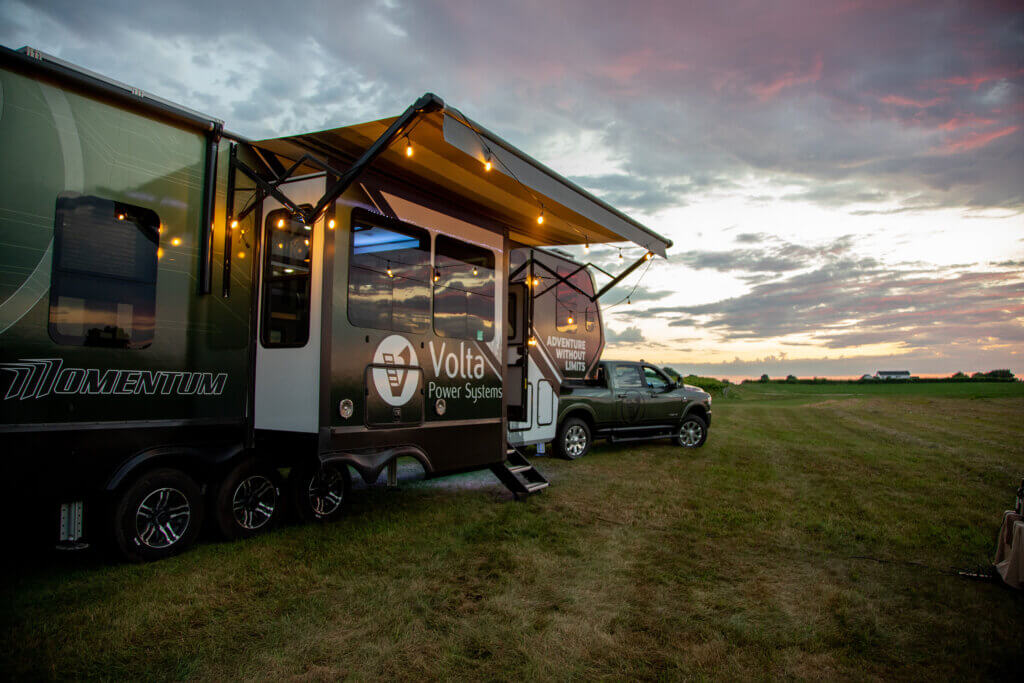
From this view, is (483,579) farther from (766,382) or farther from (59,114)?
(766,382)

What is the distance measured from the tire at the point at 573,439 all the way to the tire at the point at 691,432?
2431 millimetres

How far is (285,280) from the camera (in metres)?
5.14

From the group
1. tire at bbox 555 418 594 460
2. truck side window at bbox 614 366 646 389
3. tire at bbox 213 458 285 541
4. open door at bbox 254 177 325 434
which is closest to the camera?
tire at bbox 213 458 285 541

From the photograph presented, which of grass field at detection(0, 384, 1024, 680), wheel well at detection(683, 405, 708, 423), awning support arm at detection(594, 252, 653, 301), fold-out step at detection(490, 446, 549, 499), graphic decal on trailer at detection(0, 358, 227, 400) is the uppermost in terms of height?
awning support arm at detection(594, 252, 653, 301)

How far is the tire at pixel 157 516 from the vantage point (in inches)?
163

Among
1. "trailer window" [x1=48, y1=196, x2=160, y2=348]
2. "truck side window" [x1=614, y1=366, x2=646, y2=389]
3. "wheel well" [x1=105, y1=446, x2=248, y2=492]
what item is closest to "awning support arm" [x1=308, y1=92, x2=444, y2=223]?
"trailer window" [x1=48, y1=196, x2=160, y2=348]

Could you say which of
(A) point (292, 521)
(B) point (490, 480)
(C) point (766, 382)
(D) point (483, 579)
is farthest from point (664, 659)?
(C) point (766, 382)

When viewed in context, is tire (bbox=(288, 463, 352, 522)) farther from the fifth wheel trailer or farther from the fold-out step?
the fold-out step

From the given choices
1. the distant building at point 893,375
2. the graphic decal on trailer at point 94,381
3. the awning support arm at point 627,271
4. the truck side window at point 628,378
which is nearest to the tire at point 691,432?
the truck side window at point 628,378

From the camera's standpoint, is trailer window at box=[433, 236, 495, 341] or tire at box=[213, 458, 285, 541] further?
trailer window at box=[433, 236, 495, 341]

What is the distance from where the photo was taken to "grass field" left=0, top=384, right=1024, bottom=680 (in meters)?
3.05

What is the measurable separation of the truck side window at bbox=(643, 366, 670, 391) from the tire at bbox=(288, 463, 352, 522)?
734 centimetres

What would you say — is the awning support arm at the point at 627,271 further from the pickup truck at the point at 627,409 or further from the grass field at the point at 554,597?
the grass field at the point at 554,597

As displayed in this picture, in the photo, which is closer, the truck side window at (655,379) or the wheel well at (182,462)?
the wheel well at (182,462)
